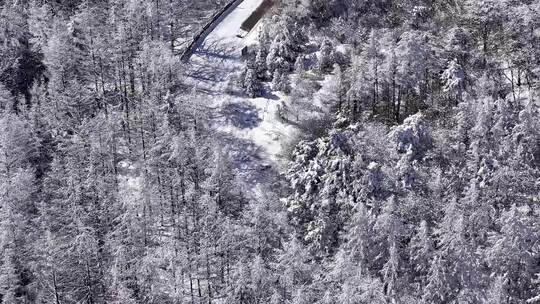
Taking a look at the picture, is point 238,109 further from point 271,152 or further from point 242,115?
point 271,152

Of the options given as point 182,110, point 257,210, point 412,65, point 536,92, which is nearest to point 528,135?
point 536,92

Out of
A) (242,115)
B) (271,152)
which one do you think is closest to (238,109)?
(242,115)

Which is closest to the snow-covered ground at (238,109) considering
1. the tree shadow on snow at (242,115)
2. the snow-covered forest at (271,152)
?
the tree shadow on snow at (242,115)

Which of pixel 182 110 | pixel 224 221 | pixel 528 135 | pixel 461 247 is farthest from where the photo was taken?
pixel 182 110

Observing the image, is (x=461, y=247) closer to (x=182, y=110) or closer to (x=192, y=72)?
(x=182, y=110)

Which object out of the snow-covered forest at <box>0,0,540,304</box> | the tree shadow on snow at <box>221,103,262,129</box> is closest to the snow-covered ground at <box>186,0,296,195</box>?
the tree shadow on snow at <box>221,103,262,129</box>

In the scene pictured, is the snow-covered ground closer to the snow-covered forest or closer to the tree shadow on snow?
the tree shadow on snow

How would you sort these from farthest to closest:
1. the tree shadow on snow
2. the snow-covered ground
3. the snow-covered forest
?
the tree shadow on snow, the snow-covered ground, the snow-covered forest
